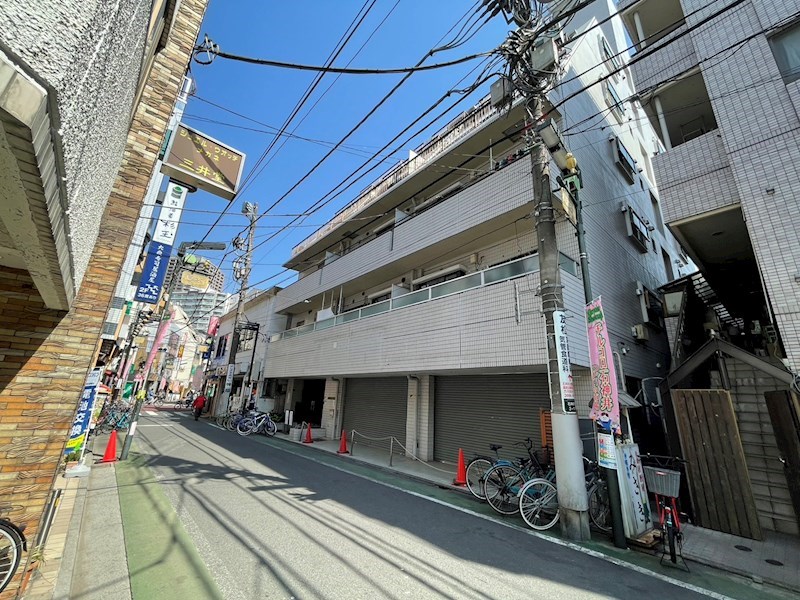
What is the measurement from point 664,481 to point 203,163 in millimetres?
10080

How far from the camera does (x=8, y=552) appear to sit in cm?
315

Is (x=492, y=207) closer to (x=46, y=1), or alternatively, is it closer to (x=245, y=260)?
(x=46, y=1)

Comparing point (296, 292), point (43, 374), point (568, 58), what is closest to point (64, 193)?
point (43, 374)

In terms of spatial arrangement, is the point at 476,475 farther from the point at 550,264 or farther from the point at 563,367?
the point at 550,264

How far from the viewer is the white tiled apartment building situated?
6.40 metres

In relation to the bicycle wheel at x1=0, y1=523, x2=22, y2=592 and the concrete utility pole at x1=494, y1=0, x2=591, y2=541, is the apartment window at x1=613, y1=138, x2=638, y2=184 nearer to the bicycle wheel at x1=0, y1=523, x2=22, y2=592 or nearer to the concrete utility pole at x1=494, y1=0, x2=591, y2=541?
the concrete utility pole at x1=494, y1=0, x2=591, y2=541

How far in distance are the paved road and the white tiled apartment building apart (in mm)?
5400

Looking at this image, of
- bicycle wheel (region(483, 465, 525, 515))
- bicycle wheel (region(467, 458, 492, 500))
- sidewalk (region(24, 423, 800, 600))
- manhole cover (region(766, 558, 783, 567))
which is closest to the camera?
sidewalk (region(24, 423, 800, 600))

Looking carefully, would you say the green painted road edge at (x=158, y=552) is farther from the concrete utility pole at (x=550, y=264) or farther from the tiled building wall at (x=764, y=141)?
the tiled building wall at (x=764, y=141)

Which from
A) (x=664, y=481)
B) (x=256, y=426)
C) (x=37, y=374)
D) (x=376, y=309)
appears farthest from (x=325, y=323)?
(x=664, y=481)

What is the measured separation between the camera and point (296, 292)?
798 inches

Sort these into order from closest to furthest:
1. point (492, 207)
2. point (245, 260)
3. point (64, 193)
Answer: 1. point (64, 193)
2. point (492, 207)
3. point (245, 260)

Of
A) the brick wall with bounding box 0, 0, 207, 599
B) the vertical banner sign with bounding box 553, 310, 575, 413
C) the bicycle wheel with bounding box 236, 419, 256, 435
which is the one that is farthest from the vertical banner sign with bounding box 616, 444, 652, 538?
the bicycle wheel with bounding box 236, 419, 256, 435

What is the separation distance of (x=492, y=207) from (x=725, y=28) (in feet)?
20.4
